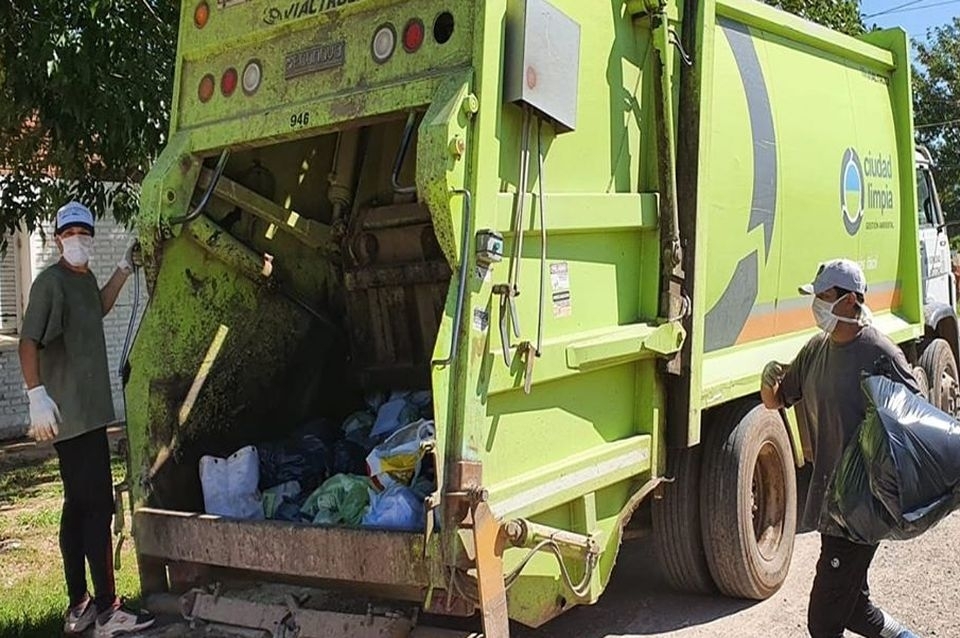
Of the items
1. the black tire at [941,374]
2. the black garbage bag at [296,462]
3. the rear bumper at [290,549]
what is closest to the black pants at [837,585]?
the rear bumper at [290,549]

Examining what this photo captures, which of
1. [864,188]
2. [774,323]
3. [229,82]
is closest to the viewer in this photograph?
[229,82]

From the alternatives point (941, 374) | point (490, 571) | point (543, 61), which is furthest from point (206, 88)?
point (941, 374)

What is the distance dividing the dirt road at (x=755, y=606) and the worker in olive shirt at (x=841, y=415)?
937 mm

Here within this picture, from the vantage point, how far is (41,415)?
412cm

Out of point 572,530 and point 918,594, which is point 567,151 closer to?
point 572,530

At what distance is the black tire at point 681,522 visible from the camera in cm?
462

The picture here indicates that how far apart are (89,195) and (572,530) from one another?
5.07 metres

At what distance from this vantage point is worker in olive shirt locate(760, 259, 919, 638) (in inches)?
139

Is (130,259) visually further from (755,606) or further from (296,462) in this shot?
(755,606)

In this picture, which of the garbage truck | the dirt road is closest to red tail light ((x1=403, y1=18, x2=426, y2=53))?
the garbage truck

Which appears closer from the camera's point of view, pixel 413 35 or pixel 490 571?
pixel 490 571

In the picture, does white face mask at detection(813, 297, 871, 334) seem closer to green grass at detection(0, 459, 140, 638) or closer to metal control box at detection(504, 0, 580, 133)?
metal control box at detection(504, 0, 580, 133)

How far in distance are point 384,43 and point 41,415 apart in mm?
2005

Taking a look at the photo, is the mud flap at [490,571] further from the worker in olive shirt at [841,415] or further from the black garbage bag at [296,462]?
the black garbage bag at [296,462]
